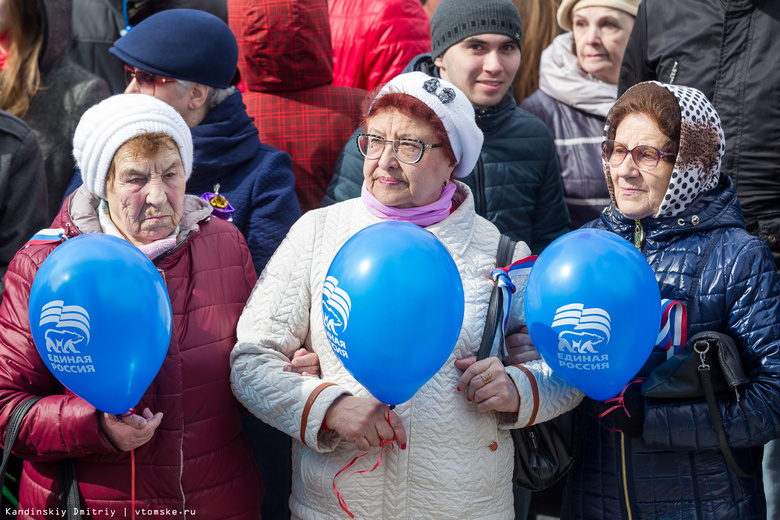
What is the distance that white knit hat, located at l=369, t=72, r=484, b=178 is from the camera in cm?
282

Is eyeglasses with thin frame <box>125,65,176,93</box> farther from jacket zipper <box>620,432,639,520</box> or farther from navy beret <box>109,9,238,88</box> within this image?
jacket zipper <box>620,432,639,520</box>

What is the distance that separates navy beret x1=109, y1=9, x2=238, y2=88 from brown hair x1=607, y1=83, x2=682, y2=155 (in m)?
1.69

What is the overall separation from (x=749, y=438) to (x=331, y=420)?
1.35 metres

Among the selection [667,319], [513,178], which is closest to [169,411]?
[667,319]

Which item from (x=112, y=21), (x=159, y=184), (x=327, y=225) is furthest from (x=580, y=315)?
(x=112, y=21)

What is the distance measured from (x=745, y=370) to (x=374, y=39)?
110 inches

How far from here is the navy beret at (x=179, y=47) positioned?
3.47 metres

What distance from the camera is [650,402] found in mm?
2732

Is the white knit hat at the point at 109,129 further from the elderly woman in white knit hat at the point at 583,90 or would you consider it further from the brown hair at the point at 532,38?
the brown hair at the point at 532,38

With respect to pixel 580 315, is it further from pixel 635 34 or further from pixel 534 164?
pixel 635 34

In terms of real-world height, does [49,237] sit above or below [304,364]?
above

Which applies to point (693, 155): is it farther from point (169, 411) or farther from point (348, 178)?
point (169, 411)

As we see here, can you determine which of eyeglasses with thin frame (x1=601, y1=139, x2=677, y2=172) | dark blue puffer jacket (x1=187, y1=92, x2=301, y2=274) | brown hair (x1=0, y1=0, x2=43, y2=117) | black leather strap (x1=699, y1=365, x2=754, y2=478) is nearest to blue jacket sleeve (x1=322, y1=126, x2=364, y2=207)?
dark blue puffer jacket (x1=187, y1=92, x2=301, y2=274)

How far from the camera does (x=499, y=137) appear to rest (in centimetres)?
381
